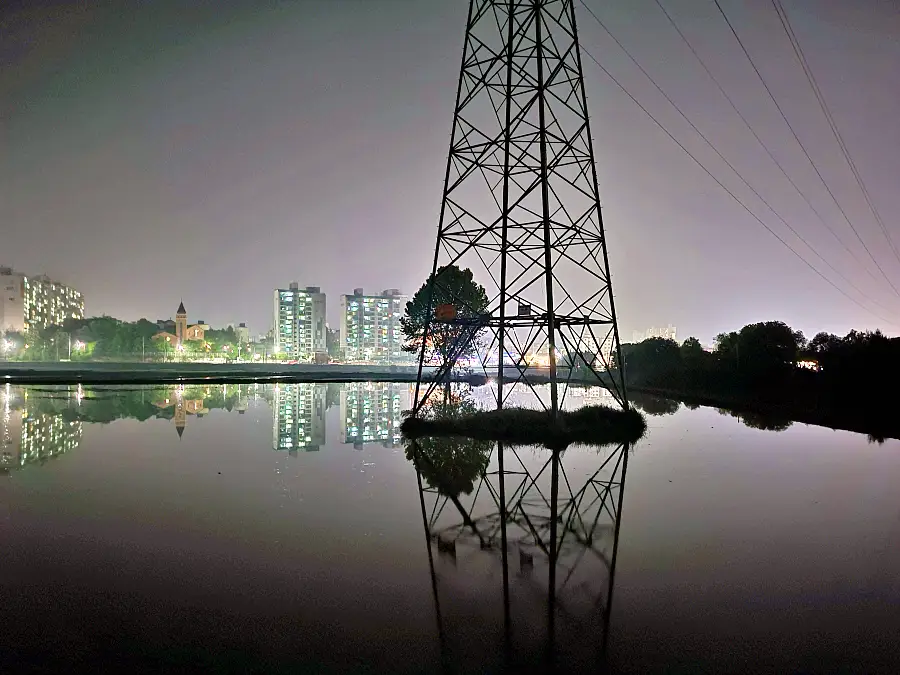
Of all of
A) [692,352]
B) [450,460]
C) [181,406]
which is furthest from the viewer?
[692,352]

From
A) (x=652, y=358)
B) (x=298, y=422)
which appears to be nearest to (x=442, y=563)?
(x=298, y=422)

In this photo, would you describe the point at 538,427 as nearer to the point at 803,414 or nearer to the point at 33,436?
the point at 33,436

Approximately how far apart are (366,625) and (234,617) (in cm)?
139

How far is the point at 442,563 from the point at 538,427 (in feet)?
38.3

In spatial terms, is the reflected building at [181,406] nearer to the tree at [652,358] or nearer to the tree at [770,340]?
the tree at [652,358]

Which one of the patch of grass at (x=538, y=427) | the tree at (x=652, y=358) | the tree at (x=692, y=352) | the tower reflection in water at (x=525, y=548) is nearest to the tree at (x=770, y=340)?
the tree at (x=692, y=352)

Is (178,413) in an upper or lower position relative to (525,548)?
upper

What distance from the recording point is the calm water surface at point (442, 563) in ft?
17.8

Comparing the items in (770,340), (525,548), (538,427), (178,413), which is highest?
(770,340)

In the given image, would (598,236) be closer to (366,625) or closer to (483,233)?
(483,233)

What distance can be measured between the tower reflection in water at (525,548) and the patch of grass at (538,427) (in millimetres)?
2620

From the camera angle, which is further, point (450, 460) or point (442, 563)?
point (450, 460)

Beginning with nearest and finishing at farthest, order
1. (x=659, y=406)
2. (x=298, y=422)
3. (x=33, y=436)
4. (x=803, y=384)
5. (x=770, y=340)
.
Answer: (x=33, y=436), (x=298, y=422), (x=803, y=384), (x=659, y=406), (x=770, y=340)

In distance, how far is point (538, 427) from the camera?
19.1m
